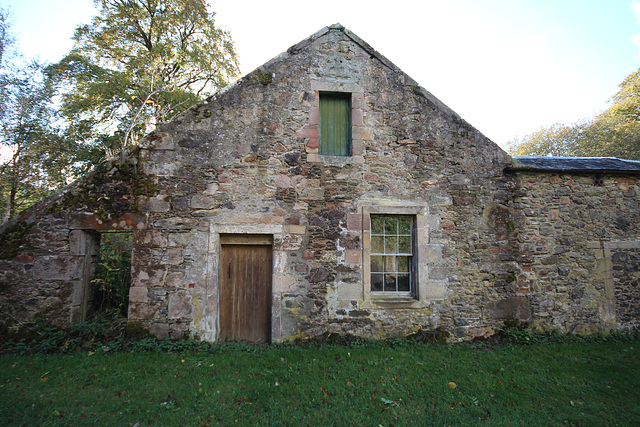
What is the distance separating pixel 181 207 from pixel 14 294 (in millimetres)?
3113

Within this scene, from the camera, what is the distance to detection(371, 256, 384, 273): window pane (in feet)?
19.9

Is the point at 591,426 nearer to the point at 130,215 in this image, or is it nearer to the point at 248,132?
the point at 248,132

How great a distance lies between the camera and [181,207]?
5602 millimetres

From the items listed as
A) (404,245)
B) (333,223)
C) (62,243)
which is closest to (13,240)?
(62,243)

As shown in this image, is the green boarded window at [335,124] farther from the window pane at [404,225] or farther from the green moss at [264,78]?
the window pane at [404,225]

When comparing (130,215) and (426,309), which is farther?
(426,309)

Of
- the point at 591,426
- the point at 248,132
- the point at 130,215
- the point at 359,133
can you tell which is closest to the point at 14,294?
the point at 130,215

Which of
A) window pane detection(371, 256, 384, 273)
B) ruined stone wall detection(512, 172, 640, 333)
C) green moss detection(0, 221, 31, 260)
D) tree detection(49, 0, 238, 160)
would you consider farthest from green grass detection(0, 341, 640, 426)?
tree detection(49, 0, 238, 160)

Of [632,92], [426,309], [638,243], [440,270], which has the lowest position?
[426,309]

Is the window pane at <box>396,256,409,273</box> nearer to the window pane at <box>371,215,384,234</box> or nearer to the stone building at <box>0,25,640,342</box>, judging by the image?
the stone building at <box>0,25,640,342</box>

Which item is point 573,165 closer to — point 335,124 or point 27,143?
point 335,124

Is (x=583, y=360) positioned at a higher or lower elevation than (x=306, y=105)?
lower

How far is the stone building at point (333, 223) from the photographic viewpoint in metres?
5.44

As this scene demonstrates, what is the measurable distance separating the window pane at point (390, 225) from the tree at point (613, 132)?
20772 millimetres
